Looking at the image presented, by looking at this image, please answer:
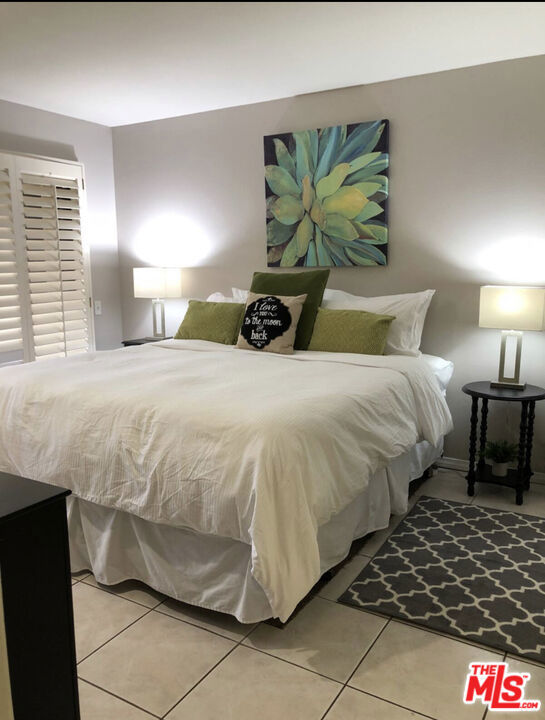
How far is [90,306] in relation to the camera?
15.9 ft

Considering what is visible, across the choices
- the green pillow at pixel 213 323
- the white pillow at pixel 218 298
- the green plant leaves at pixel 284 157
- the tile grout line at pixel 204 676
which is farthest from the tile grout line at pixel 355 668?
the green plant leaves at pixel 284 157

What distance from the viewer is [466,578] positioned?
2488 mm

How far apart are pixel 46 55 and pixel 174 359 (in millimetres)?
1823

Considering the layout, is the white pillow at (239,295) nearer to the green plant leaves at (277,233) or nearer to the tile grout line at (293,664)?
the green plant leaves at (277,233)

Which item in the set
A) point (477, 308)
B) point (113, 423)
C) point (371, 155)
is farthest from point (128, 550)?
point (371, 155)

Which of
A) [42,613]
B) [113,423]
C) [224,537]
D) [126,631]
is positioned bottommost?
[126,631]

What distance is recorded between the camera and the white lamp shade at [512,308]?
125 inches

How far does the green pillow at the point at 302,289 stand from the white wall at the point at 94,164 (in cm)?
175

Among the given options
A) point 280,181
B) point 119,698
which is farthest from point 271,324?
point 119,698

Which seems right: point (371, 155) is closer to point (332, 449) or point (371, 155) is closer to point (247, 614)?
point (332, 449)

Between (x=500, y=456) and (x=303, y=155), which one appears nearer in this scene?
(x=500, y=456)

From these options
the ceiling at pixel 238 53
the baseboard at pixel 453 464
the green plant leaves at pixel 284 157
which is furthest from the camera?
the green plant leaves at pixel 284 157

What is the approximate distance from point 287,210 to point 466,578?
2.74m

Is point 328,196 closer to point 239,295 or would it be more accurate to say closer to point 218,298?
point 239,295
